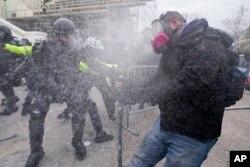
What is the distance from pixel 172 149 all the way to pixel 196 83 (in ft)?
2.16

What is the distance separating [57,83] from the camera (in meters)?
3.95

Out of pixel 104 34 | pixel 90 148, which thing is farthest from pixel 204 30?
pixel 104 34

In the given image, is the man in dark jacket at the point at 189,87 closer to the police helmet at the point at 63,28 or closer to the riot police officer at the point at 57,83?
the riot police officer at the point at 57,83

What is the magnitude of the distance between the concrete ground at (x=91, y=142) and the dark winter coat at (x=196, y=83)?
1.64 meters

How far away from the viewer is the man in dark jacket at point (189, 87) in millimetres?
1937

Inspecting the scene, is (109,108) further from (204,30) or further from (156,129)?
(204,30)

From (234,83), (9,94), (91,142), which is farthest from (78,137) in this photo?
(9,94)

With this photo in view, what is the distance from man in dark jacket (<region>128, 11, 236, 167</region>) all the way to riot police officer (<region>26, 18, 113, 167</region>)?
5.94ft

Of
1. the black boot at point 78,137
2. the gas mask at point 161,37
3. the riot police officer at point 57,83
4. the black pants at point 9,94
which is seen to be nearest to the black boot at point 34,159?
the riot police officer at point 57,83

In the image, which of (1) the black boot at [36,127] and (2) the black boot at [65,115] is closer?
→ (1) the black boot at [36,127]

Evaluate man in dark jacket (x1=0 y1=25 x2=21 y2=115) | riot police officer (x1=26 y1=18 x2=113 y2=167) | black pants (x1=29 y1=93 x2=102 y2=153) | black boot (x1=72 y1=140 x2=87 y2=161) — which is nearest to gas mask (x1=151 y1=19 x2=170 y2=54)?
riot police officer (x1=26 y1=18 x2=113 y2=167)

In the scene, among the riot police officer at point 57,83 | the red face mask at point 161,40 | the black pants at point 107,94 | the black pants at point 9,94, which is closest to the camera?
the red face mask at point 161,40

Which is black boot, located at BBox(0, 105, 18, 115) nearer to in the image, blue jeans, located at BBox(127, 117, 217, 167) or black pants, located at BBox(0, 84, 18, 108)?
black pants, located at BBox(0, 84, 18, 108)

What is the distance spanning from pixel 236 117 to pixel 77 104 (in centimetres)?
344
